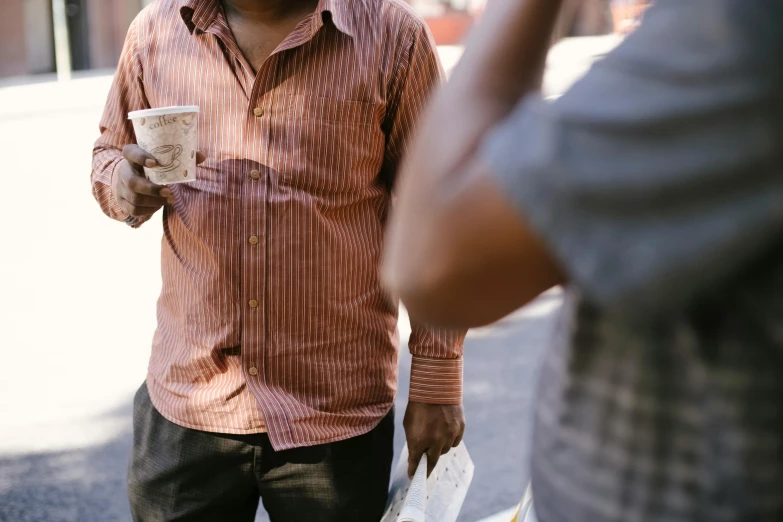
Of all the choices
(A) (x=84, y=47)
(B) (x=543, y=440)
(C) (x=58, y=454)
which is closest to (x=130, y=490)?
(B) (x=543, y=440)

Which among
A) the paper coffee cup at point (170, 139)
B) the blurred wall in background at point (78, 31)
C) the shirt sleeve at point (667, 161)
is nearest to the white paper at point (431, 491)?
the paper coffee cup at point (170, 139)

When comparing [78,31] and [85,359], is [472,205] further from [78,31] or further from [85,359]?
[78,31]

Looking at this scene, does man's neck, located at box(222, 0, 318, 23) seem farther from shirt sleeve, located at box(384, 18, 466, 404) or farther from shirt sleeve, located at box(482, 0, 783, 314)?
shirt sleeve, located at box(482, 0, 783, 314)

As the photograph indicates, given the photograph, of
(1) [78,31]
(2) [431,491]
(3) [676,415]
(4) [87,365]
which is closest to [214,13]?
(2) [431,491]

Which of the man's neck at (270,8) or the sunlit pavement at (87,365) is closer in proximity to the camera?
the man's neck at (270,8)

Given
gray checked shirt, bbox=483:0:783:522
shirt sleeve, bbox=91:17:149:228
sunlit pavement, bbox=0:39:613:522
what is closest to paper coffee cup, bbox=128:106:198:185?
shirt sleeve, bbox=91:17:149:228

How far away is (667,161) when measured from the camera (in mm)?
671

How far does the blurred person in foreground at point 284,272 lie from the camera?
2.19m

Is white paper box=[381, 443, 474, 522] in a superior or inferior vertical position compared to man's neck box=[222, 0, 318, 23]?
inferior

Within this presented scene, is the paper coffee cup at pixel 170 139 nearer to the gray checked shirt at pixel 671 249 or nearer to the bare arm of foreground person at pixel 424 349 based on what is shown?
the bare arm of foreground person at pixel 424 349

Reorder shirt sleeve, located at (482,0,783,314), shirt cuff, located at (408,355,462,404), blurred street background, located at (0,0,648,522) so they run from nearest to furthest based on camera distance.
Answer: shirt sleeve, located at (482,0,783,314), shirt cuff, located at (408,355,462,404), blurred street background, located at (0,0,648,522)

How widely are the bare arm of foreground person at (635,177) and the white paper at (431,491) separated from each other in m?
1.28

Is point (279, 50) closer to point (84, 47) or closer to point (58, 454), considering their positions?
point (58, 454)

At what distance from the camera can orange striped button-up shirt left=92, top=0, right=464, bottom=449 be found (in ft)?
7.18
